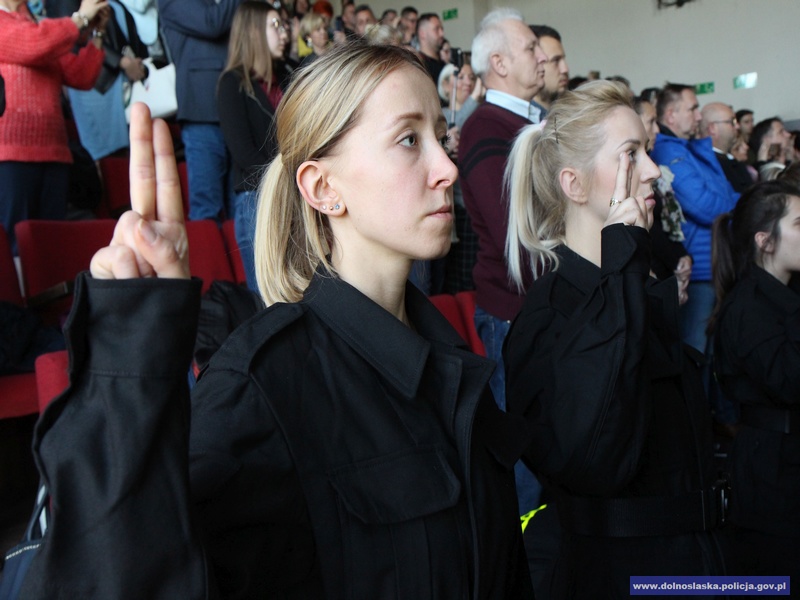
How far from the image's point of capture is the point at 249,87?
3420 mm

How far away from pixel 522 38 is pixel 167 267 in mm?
2466

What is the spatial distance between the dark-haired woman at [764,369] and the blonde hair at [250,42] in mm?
2187

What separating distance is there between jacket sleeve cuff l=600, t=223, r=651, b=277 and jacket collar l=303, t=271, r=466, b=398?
652 mm

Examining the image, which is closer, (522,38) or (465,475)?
(465,475)

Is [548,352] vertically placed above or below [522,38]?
below

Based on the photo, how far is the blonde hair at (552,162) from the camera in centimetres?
189

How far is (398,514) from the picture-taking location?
87 centimetres

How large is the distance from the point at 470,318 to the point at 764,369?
1.37 metres

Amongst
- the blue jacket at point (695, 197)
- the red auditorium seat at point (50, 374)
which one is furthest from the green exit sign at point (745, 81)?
the red auditorium seat at point (50, 374)

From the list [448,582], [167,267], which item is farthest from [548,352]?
[167,267]

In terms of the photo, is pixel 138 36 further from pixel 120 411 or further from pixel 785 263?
pixel 120 411

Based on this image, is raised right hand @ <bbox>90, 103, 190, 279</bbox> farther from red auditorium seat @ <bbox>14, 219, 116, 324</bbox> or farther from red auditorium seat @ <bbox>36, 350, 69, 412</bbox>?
red auditorium seat @ <bbox>14, 219, 116, 324</bbox>

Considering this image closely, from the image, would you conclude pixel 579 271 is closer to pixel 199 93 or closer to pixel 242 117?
pixel 242 117

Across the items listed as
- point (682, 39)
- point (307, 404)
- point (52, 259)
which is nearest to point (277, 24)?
point (52, 259)
